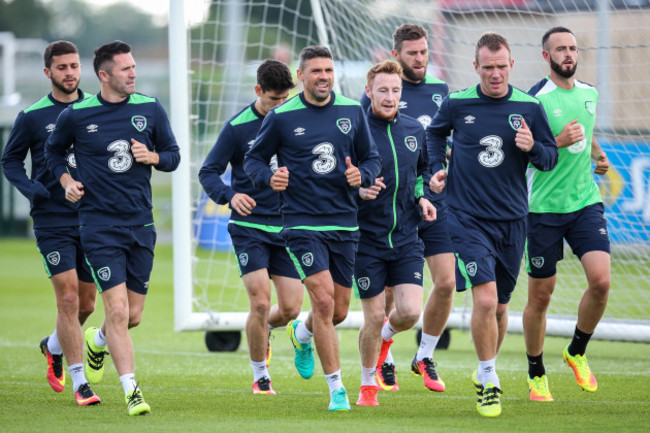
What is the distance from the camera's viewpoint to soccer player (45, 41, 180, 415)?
23.7 feet

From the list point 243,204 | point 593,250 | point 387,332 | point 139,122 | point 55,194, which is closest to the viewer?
point 139,122

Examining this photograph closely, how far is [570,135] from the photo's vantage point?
745cm

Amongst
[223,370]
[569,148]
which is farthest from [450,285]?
[223,370]

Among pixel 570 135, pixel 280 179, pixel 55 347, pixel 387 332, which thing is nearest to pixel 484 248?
pixel 570 135

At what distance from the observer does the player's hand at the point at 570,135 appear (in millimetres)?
7434

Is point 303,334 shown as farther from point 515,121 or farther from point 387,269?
point 515,121

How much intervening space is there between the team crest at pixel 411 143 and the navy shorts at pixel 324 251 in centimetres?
92

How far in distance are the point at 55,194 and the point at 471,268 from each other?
310 cm

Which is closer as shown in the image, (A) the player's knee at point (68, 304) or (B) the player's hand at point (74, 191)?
(B) the player's hand at point (74, 191)

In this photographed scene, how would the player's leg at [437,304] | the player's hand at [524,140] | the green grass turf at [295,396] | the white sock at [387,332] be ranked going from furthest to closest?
the player's leg at [437,304], the white sock at [387,332], the player's hand at [524,140], the green grass turf at [295,396]

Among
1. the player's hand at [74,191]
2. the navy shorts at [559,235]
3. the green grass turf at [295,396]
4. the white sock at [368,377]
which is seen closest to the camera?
the green grass turf at [295,396]

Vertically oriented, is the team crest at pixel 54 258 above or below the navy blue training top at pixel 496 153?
below

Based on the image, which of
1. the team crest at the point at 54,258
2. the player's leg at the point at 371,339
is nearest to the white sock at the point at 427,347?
the player's leg at the point at 371,339

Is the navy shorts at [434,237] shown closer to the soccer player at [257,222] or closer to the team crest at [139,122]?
the soccer player at [257,222]
